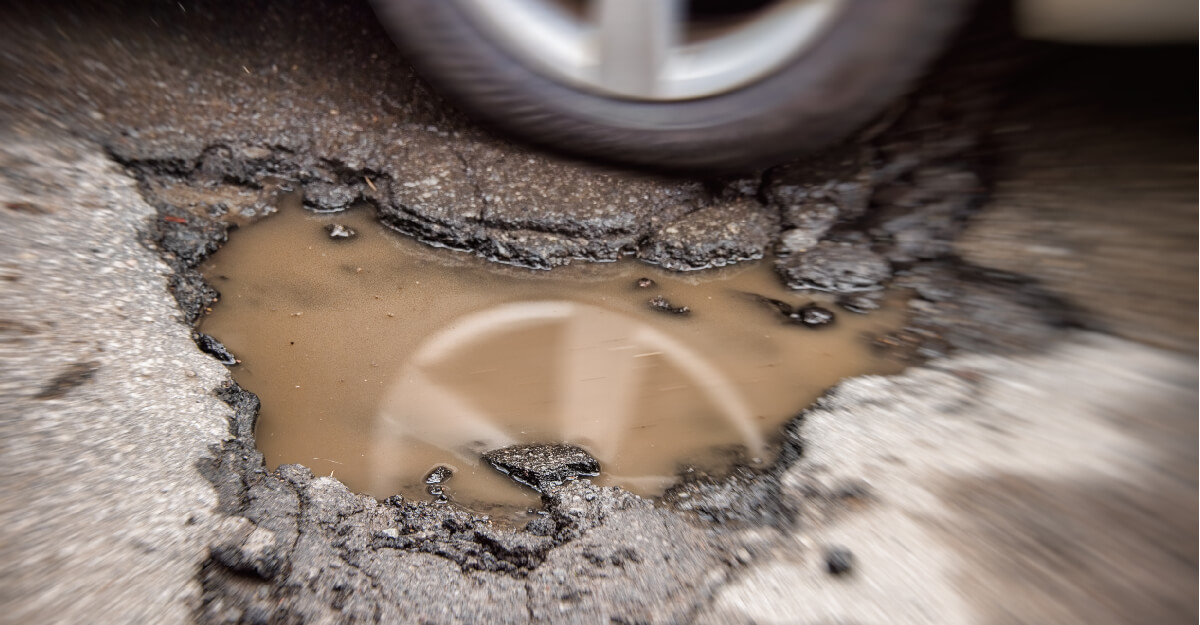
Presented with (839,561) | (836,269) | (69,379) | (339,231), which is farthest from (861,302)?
(69,379)

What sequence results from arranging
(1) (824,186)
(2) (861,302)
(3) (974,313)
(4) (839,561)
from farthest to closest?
1. (1) (824,186)
2. (2) (861,302)
3. (3) (974,313)
4. (4) (839,561)

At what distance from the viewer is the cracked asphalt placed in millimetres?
950

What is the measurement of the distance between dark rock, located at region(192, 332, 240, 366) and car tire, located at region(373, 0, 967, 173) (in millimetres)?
767

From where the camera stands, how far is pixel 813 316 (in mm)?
1558

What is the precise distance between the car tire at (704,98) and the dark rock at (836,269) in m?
0.25

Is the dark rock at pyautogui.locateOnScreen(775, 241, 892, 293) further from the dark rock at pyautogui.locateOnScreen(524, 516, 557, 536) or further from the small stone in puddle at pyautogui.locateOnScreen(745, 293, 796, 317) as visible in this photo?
the dark rock at pyautogui.locateOnScreen(524, 516, 557, 536)

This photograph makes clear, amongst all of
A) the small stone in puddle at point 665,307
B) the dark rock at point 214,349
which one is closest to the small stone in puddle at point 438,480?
the dark rock at point 214,349

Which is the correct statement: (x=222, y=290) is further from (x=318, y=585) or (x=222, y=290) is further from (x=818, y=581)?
(x=818, y=581)

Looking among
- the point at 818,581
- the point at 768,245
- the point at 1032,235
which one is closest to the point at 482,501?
the point at 818,581

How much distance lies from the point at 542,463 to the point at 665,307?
501 millimetres

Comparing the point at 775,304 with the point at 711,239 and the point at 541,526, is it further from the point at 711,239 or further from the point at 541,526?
the point at 541,526

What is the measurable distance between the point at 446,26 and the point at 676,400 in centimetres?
96

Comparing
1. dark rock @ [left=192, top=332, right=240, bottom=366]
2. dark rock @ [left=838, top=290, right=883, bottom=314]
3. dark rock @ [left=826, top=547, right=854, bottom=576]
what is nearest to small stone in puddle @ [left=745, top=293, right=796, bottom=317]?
dark rock @ [left=838, top=290, right=883, bottom=314]

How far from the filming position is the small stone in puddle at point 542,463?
1.21m
